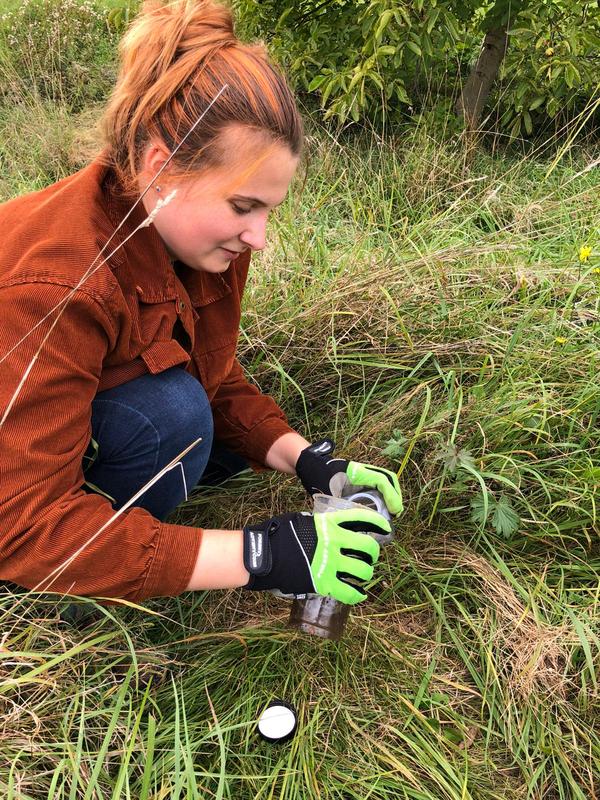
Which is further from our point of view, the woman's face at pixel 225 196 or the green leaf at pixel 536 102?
the green leaf at pixel 536 102

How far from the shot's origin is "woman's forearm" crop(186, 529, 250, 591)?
1291 mm

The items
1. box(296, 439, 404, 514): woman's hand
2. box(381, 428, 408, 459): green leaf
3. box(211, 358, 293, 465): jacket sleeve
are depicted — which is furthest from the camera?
box(211, 358, 293, 465): jacket sleeve

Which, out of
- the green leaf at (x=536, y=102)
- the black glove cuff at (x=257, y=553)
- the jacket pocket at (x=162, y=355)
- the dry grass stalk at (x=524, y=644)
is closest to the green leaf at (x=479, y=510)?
the dry grass stalk at (x=524, y=644)

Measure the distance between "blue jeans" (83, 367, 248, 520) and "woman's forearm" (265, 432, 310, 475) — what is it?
275mm

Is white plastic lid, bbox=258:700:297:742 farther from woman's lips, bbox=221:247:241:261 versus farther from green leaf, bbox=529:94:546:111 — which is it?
green leaf, bbox=529:94:546:111

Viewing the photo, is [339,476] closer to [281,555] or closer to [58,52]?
[281,555]

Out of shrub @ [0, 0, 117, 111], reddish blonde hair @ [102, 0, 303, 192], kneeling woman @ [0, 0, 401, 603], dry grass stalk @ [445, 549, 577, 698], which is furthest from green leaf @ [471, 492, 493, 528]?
shrub @ [0, 0, 117, 111]

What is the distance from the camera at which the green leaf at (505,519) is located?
162cm

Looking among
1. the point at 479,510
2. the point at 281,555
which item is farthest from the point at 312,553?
the point at 479,510

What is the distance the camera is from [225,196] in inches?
50.5

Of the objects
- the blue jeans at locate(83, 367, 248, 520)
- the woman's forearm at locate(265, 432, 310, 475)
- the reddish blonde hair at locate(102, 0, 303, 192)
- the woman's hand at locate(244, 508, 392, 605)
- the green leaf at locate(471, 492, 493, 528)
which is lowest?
the green leaf at locate(471, 492, 493, 528)

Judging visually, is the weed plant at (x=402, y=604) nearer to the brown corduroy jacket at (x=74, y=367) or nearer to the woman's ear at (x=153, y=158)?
the brown corduroy jacket at (x=74, y=367)

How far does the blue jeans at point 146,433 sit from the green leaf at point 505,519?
29.9 inches

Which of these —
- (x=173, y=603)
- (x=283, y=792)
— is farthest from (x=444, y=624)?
(x=173, y=603)
